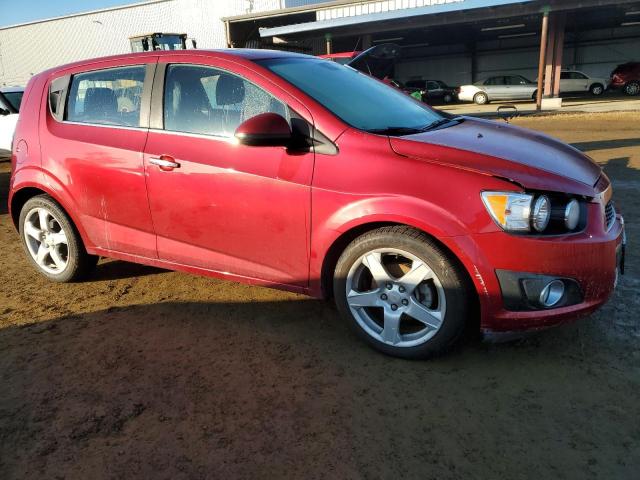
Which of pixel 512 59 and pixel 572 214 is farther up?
pixel 512 59

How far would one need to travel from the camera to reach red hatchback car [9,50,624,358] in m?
2.45

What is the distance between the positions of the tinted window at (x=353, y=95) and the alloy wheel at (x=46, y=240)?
212cm

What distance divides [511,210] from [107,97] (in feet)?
9.12

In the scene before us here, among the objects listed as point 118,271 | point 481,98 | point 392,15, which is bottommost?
point 118,271

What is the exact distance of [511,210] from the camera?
7.84ft

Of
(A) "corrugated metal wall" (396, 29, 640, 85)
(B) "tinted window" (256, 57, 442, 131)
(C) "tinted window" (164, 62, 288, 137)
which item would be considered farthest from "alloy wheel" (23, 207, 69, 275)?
(A) "corrugated metal wall" (396, 29, 640, 85)

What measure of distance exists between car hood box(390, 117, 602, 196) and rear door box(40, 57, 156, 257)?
174 cm

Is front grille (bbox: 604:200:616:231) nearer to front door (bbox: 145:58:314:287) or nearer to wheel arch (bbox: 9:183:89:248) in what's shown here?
front door (bbox: 145:58:314:287)

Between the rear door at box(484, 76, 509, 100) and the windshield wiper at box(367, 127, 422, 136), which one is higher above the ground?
the windshield wiper at box(367, 127, 422, 136)

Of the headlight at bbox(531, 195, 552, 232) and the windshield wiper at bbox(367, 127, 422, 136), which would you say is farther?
the windshield wiper at bbox(367, 127, 422, 136)

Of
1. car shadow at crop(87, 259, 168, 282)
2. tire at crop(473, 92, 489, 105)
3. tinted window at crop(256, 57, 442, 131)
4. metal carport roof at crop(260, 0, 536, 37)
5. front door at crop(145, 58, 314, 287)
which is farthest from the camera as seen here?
tire at crop(473, 92, 489, 105)

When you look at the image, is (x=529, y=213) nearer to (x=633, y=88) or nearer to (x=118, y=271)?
(x=118, y=271)

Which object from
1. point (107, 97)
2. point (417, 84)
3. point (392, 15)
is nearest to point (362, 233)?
point (107, 97)

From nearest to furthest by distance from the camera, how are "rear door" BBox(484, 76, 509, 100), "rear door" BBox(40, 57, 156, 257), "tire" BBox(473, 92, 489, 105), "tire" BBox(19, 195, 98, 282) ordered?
1. "rear door" BBox(40, 57, 156, 257)
2. "tire" BBox(19, 195, 98, 282)
3. "rear door" BBox(484, 76, 509, 100)
4. "tire" BBox(473, 92, 489, 105)
